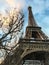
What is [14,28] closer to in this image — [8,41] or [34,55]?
[8,41]

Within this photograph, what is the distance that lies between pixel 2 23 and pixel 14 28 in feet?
2.92

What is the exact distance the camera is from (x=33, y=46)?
4638 cm

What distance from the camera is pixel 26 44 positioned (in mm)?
45688

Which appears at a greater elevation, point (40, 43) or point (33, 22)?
point (33, 22)

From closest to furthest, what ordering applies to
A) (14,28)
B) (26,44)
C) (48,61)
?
(14,28)
(26,44)
(48,61)

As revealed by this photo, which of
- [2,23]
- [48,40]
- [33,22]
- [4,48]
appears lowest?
[4,48]

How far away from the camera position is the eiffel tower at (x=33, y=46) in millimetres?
46062

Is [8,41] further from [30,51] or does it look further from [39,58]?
[39,58]

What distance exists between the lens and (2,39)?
1517cm

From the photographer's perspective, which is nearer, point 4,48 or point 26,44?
point 4,48

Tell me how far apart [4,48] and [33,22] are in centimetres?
3469

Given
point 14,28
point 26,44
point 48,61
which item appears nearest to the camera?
point 14,28

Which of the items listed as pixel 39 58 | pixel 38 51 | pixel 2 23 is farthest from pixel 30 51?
pixel 2 23

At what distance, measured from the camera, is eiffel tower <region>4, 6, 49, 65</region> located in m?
46.1
